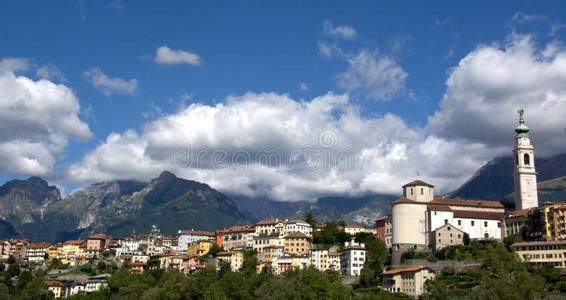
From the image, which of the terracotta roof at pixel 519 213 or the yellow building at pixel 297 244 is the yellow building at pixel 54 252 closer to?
the yellow building at pixel 297 244

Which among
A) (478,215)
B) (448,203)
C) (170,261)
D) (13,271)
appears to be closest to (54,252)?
(13,271)

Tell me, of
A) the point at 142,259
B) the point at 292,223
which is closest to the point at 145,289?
the point at 292,223

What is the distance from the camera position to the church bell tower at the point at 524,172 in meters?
99.0

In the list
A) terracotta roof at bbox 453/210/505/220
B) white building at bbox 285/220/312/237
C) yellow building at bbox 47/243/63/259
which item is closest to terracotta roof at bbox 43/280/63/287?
yellow building at bbox 47/243/63/259

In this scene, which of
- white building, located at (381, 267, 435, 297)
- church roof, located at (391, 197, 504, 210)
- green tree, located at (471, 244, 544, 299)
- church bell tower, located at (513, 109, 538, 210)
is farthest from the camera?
church bell tower, located at (513, 109, 538, 210)

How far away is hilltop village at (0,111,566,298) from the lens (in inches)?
3137

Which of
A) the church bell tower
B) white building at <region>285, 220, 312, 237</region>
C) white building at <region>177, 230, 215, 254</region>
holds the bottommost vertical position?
white building at <region>177, 230, 215, 254</region>

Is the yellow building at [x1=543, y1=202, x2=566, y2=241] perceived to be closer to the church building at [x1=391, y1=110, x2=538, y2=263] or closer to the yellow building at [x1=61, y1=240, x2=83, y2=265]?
the church building at [x1=391, y1=110, x2=538, y2=263]

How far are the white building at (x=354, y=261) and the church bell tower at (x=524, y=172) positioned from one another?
3006cm

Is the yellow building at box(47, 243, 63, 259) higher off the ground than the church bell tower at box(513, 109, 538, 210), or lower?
lower

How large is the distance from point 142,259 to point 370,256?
223ft

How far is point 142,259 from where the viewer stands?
13700cm

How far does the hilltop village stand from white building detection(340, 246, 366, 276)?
0.16m

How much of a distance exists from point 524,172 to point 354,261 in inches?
1378
